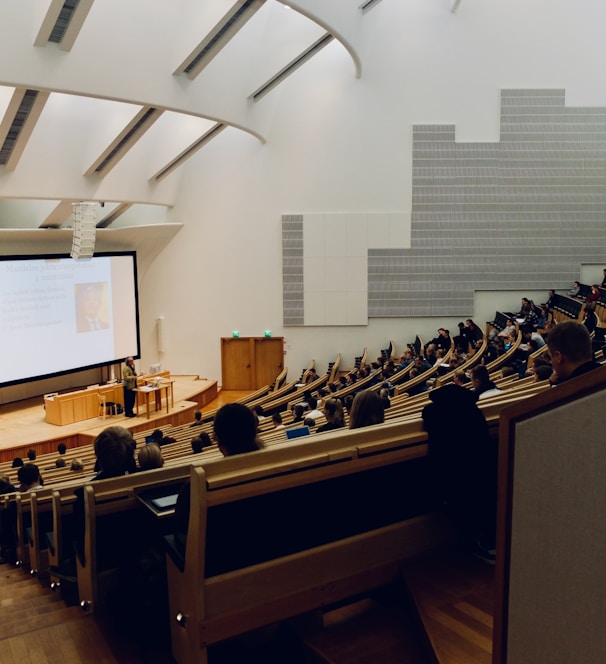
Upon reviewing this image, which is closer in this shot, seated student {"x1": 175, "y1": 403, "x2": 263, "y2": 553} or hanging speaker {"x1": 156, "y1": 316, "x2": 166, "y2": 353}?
seated student {"x1": 175, "y1": 403, "x2": 263, "y2": 553}

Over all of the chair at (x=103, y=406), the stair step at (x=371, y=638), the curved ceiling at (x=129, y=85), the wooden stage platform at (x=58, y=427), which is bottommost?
the wooden stage platform at (x=58, y=427)

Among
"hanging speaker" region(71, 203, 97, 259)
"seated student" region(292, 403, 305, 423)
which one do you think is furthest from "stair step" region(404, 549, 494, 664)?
"hanging speaker" region(71, 203, 97, 259)

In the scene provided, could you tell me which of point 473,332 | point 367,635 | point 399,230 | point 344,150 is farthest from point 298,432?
point 344,150

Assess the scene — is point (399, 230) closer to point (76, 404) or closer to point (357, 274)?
point (357, 274)

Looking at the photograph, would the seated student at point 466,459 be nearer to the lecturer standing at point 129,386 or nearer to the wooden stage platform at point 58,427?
the wooden stage platform at point 58,427

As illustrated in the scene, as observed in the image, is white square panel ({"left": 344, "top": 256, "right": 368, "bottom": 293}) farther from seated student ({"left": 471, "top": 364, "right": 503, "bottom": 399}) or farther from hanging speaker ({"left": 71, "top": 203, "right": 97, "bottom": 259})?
seated student ({"left": 471, "top": 364, "right": 503, "bottom": 399})

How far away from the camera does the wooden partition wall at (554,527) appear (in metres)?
1.29

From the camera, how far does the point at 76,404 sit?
11258 millimetres

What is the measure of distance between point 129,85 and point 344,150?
246 inches

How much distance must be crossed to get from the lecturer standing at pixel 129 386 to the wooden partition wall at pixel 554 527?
10470 mm

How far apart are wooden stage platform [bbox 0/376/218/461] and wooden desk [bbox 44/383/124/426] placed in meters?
0.11

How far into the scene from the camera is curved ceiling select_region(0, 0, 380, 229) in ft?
24.9

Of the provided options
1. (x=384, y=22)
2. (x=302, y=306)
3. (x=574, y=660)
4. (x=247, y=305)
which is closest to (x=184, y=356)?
(x=247, y=305)

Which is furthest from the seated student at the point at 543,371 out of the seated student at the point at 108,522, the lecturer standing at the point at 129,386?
the lecturer standing at the point at 129,386
